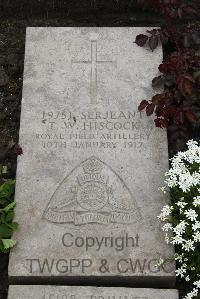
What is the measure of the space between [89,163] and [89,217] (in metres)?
0.44

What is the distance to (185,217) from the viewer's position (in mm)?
4168

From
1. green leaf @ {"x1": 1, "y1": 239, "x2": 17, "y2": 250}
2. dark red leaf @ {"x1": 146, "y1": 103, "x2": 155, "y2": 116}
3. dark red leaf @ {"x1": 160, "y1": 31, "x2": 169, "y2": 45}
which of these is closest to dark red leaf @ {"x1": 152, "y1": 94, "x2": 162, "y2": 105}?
dark red leaf @ {"x1": 146, "y1": 103, "x2": 155, "y2": 116}

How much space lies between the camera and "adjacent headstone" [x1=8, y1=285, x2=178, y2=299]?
3916mm

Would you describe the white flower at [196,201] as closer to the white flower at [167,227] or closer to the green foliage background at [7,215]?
the white flower at [167,227]

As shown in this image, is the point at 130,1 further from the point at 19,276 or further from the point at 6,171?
the point at 19,276

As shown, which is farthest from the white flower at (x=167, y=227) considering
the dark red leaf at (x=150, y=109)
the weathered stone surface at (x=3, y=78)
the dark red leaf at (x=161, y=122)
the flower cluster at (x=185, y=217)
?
the weathered stone surface at (x=3, y=78)

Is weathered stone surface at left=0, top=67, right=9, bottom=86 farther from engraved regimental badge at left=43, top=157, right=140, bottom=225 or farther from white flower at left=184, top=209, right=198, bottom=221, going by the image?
white flower at left=184, top=209, right=198, bottom=221

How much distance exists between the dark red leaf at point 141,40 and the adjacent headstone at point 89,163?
0.19 ft

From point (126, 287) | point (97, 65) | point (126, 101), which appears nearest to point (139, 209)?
point (126, 287)

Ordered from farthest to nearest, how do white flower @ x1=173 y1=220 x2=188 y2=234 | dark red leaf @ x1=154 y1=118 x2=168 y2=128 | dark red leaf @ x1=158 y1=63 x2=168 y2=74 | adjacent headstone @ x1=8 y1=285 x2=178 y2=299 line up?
dark red leaf @ x1=158 y1=63 x2=168 y2=74 → dark red leaf @ x1=154 y1=118 x2=168 y2=128 → white flower @ x1=173 y1=220 x2=188 y2=234 → adjacent headstone @ x1=8 y1=285 x2=178 y2=299

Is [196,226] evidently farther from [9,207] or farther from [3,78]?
[3,78]

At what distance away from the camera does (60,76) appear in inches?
190

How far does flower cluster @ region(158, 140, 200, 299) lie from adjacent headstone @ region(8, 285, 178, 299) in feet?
0.78

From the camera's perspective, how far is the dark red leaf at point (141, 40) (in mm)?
4910
